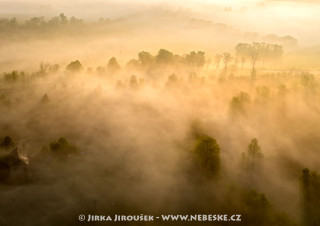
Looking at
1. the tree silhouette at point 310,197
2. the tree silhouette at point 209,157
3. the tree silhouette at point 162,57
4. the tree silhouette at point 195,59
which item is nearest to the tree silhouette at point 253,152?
the tree silhouette at point 209,157

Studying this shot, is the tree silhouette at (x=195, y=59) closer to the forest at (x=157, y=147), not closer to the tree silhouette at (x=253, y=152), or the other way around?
the forest at (x=157, y=147)

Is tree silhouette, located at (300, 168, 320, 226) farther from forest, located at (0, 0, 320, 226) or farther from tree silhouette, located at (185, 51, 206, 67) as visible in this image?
tree silhouette, located at (185, 51, 206, 67)

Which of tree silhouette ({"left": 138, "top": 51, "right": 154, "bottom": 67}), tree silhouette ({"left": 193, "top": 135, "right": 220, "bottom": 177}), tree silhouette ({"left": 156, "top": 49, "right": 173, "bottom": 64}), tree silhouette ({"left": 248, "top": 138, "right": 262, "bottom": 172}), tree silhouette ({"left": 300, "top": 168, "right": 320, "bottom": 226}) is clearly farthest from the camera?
tree silhouette ({"left": 138, "top": 51, "right": 154, "bottom": 67})

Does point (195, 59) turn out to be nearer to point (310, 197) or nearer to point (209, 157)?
point (209, 157)

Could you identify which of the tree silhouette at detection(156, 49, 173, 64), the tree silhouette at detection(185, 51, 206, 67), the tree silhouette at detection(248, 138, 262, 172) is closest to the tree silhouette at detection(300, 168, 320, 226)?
the tree silhouette at detection(248, 138, 262, 172)

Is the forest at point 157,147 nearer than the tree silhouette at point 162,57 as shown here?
Yes

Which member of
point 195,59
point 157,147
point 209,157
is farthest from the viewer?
point 195,59

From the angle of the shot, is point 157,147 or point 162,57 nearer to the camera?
point 157,147

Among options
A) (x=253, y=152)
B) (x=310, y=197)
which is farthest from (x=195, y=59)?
(x=310, y=197)
